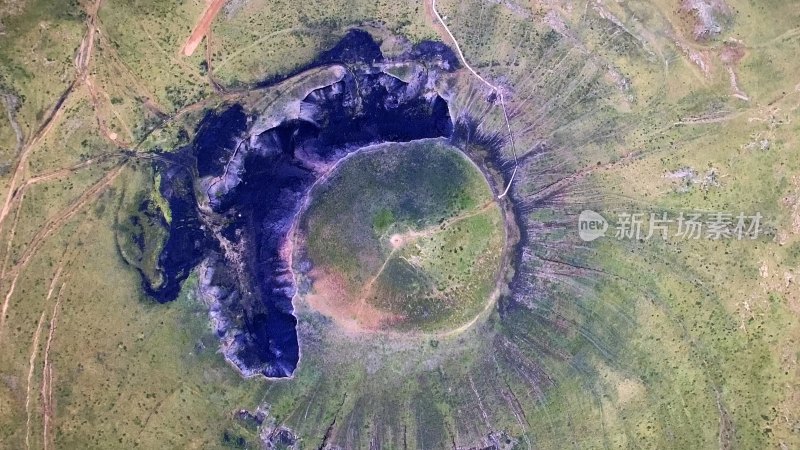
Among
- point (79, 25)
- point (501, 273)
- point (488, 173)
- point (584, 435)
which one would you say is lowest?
point (584, 435)

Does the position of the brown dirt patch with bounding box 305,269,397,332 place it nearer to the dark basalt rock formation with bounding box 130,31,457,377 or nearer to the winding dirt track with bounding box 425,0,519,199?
the dark basalt rock formation with bounding box 130,31,457,377

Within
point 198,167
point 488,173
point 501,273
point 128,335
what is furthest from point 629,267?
point 128,335

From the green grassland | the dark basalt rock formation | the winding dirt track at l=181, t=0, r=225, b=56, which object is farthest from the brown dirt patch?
the winding dirt track at l=181, t=0, r=225, b=56

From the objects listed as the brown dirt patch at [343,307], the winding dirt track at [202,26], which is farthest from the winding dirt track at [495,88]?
the winding dirt track at [202,26]

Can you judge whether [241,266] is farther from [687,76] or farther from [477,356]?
[687,76]

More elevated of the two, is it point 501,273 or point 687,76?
point 687,76

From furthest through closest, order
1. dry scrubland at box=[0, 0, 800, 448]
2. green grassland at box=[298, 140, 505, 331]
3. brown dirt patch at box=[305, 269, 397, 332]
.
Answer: brown dirt patch at box=[305, 269, 397, 332] < green grassland at box=[298, 140, 505, 331] < dry scrubland at box=[0, 0, 800, 448]

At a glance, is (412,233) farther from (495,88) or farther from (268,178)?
(495,88)
